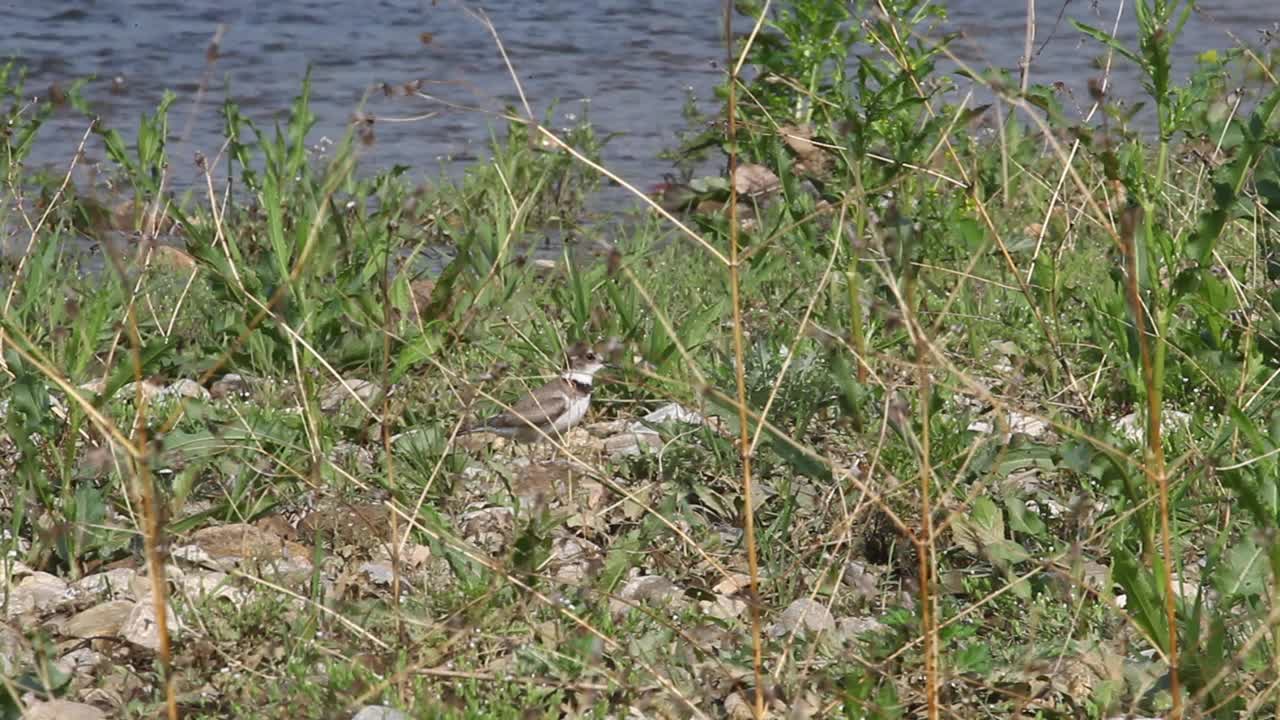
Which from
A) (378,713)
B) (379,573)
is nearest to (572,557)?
(379,573)

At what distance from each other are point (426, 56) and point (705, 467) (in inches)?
286

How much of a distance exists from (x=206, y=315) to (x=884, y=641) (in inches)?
94.7

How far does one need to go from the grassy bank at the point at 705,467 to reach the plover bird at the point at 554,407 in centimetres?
5

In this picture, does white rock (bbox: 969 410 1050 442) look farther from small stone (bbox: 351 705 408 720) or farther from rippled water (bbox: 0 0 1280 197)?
rippled water (bbox: 0 0 1280 197)

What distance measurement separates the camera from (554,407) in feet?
13.0

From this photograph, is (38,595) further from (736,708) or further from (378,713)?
(736,708)

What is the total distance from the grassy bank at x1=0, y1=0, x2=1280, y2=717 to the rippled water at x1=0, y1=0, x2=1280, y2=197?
3.30 metres

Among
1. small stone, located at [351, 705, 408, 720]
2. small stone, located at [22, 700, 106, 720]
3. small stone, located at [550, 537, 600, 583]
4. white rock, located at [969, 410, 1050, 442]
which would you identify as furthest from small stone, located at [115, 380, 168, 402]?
white rock, located at [969, 410, 1050, 442]

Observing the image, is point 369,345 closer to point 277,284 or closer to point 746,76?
point 277,284

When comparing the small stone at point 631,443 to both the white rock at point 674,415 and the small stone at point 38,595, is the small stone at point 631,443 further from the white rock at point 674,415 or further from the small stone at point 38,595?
the small stone at point 38,595

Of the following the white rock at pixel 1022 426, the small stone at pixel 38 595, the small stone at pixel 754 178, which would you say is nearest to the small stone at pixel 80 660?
the small stone at pixel 38 595

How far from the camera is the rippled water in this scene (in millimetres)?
8672

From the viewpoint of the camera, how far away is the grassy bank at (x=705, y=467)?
9.04ft

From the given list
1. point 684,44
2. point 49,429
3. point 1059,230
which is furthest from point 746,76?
point 49,429
